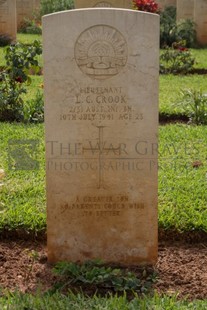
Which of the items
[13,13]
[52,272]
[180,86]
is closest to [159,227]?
[52,272]

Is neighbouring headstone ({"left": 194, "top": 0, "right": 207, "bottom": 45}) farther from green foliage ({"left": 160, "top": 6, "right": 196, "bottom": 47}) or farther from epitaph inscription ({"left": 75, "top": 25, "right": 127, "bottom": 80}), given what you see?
epitaph inscription ({"left": 75, "top": 25, "right": 127, "bottom": 80})

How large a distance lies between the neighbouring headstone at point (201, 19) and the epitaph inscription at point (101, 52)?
38.5ft

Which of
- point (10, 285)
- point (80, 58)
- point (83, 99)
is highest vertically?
point (80, 58)

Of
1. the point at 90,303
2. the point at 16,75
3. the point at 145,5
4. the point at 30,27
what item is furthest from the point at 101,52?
the point at 30,27

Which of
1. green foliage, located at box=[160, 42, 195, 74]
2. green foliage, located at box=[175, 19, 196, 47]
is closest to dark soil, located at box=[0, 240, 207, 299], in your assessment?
green foliage, located at box=[160, 42, 195, 74]

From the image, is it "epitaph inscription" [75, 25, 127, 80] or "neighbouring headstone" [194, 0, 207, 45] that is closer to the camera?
"epitaph inscription" [75, 25, 127, 80]

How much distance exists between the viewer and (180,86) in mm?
9844

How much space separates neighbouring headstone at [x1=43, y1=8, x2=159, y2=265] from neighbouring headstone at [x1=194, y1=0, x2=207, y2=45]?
1175 cm

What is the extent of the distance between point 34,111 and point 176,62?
15.8ft

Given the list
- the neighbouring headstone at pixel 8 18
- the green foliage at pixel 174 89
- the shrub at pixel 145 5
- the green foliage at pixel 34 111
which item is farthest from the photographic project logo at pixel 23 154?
the neighbouring headstone at pixel 8 18

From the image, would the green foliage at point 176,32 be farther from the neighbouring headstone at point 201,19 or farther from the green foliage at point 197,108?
the green foliage at point 197,108

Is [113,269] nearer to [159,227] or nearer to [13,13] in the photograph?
[159,227]

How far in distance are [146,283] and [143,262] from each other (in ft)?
0.87

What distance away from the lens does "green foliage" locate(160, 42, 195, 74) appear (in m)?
11.5
